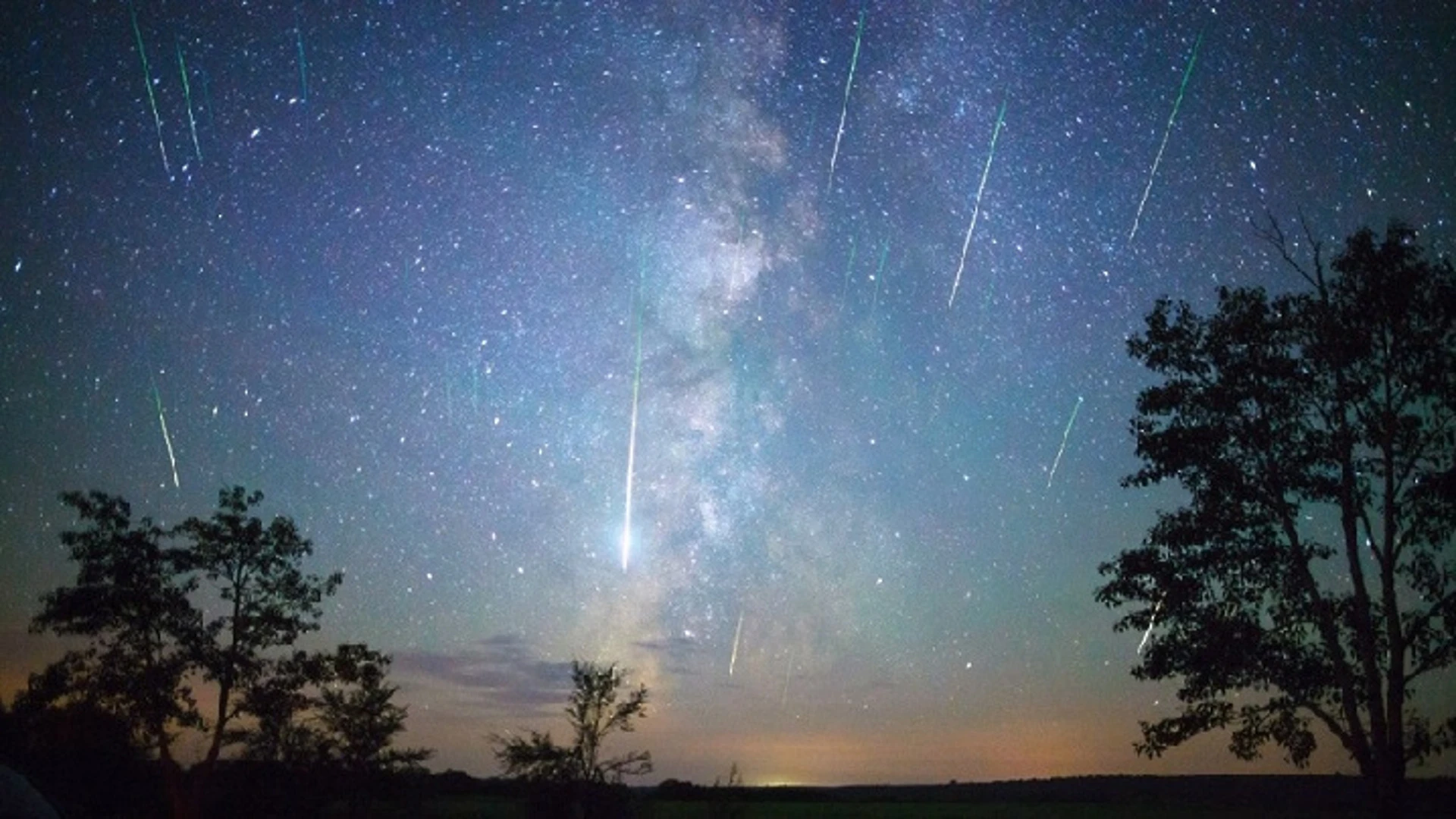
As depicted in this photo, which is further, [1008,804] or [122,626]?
[1008,804]

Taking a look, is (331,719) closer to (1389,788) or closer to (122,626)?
(122,626)

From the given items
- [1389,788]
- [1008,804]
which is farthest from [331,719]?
[1008,804]

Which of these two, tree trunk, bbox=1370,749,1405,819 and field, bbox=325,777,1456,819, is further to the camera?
field, bbox=325,777,1456,819

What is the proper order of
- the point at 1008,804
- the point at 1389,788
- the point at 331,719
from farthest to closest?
the point at 1008,804 → the point at 331,719 → the point at 1389,788

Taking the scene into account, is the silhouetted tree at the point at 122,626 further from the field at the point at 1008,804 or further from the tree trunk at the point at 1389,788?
the tree trunk at the point at 1389,788

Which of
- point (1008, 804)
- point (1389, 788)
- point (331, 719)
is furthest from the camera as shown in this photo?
point (1008, 804)

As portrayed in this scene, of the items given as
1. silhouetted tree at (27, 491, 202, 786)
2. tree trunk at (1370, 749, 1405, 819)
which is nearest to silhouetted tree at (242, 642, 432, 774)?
silhouetted tree at (27, 491, 202, 786)

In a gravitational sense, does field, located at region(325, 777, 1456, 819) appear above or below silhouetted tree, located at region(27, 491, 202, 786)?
below

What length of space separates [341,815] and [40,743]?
1304 cm

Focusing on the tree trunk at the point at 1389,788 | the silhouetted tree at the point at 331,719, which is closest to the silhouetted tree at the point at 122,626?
the silhouetted tree at the point at 331,719

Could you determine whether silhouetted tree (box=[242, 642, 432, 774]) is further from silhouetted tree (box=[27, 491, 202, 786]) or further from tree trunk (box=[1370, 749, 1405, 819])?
tree trunk (box=[1370, 749, 1405, 819])

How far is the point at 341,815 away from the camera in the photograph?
4288 cm

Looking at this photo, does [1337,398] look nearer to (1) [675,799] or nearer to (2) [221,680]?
(2) [221,680]

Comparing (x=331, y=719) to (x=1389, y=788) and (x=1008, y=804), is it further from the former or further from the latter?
(x=1008, y=804)
